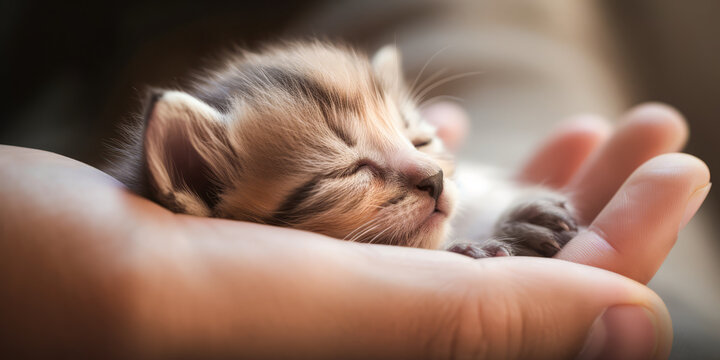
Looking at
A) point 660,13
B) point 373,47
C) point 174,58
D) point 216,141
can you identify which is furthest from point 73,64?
point 660,13

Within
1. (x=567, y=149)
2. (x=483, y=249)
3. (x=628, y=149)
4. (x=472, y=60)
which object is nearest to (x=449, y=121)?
(x=472, y=60)

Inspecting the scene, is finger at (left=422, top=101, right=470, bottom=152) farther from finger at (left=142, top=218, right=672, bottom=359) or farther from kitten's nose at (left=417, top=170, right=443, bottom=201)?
finger at (left=142, top=218, right=672, bottom=359)

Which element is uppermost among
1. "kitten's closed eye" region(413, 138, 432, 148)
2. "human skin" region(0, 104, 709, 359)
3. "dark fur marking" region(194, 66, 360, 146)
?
"dark fur marking" region(194, 66, 360, 146)

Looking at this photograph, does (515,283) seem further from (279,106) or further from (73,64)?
(73,64)

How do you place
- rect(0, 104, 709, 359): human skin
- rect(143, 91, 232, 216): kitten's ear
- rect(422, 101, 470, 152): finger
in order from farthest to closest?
1. rect(422, 101, 470, 152): finger
2. rect(143, 91, 232, 216): kitten's ear
3. rect(0, 104, 709, 359): human skin

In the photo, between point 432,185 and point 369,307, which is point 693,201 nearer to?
point 432,185

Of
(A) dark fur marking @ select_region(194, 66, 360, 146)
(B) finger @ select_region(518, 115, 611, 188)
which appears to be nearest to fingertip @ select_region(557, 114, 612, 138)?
(B) finger @ select_region(518, 115, 611, 188)

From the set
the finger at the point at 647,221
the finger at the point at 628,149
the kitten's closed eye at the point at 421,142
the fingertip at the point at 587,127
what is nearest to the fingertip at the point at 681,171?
the finger at the point at 647,221
